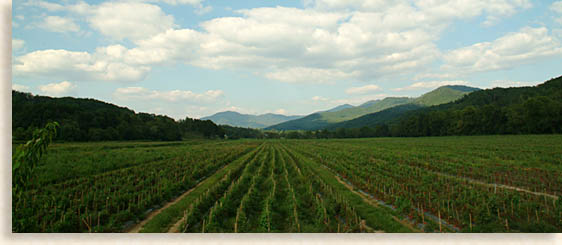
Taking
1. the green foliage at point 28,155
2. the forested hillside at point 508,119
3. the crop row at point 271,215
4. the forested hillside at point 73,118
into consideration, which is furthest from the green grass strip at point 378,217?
the forested hillside at point 508,119

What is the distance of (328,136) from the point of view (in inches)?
4902

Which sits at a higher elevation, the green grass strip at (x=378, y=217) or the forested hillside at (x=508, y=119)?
the forested hillside at (x=508, y=119)

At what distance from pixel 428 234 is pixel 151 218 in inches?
295

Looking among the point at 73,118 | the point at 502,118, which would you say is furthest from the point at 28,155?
the point at 502,118

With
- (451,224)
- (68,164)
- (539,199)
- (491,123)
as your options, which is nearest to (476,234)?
(451,224)

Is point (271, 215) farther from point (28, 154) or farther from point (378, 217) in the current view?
point (28, 154)

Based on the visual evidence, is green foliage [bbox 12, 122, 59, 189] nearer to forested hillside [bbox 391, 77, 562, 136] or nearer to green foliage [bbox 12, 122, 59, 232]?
Answer: green foliage [bbox 12, 122, 59, 232]

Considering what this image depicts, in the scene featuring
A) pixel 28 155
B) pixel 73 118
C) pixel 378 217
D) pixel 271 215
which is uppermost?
pixel 73 118

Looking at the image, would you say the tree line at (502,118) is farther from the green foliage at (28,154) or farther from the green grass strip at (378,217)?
the green foliage at (28,154)

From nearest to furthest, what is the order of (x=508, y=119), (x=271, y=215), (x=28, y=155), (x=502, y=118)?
(x=28, y=155), (x=271, y=215), (x=508, y=119), (x=502, y=118)

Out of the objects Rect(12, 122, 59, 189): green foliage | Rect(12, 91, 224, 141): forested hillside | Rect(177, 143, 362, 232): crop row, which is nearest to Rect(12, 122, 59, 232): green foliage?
Rect(12, 122, 59, 189): green foliage

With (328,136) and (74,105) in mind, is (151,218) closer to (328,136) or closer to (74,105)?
(74,105)

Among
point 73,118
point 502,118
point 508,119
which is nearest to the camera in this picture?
point 73,118

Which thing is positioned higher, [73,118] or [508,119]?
[73,118]
